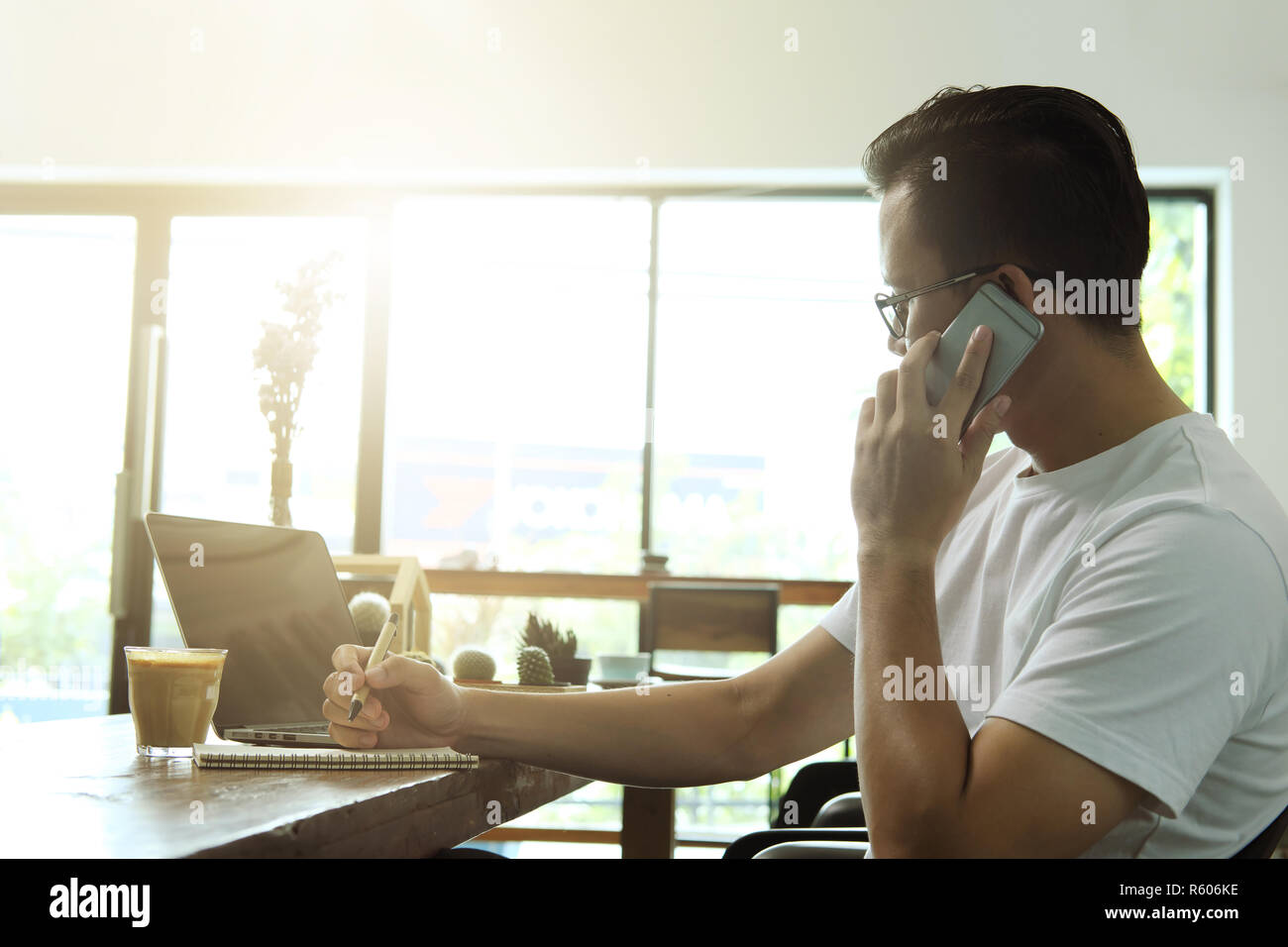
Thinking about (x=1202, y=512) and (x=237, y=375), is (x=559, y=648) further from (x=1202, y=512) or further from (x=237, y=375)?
(x=237, y=375)

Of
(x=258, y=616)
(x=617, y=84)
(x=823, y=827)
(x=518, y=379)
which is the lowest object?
(x=823, y=827)

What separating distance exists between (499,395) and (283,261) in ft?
4.00

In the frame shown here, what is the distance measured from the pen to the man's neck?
60cm

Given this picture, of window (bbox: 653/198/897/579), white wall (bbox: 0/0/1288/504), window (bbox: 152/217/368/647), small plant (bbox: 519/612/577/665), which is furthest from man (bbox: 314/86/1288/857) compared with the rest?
window (bbox: 152/217/368/647)

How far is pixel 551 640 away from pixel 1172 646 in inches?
39.9

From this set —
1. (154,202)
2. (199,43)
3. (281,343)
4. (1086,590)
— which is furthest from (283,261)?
(1086,590)

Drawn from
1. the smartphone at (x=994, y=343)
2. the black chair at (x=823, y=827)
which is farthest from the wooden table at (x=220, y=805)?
the smartphone at (x=994, y=343)

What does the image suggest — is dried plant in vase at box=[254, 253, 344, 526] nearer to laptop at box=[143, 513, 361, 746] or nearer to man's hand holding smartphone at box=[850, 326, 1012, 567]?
laptop at box=[143, 513, 361, 746]

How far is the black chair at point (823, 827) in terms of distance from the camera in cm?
81

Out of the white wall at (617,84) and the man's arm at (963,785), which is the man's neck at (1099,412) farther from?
the white wall at (617,84)

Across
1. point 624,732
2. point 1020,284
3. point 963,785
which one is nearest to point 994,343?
point 1020,284

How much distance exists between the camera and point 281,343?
1.55 metres

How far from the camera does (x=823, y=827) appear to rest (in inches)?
47.4
